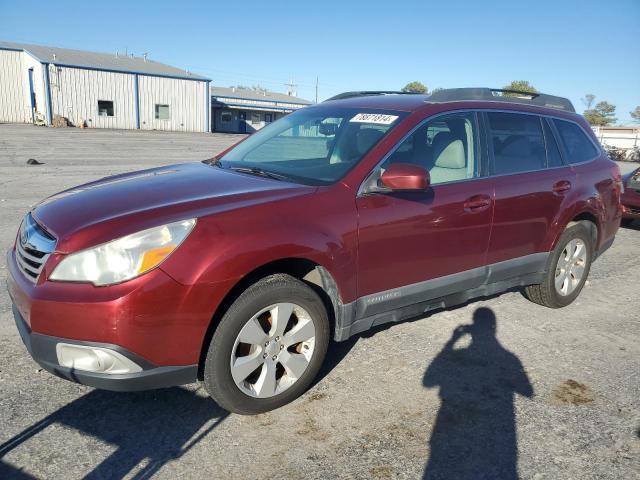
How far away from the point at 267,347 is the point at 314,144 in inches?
71.1

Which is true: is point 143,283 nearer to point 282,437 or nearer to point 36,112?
point 282,437

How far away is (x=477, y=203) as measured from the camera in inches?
148

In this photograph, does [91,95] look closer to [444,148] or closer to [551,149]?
[551,149]

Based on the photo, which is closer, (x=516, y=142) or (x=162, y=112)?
(x=516, y=142)

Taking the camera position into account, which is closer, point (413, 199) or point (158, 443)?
point (158, 443)

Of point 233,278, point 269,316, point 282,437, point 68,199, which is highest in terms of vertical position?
point 68,199

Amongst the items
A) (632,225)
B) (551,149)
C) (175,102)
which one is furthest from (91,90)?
(551,149)

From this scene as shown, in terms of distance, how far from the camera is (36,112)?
128 ft

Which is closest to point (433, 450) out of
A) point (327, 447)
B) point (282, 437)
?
point (327, 447)

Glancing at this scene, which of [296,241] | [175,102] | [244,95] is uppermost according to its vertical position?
[244,95]

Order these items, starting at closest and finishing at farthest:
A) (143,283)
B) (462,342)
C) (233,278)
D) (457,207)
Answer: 1. (143,283)
2. (233,278)
3. (457,207)
4. (462,342)

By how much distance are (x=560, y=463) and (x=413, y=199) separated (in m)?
1.75

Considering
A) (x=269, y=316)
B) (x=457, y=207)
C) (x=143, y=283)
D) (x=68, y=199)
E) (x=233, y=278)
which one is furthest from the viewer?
(x=457, y=207)

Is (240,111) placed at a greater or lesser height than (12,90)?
lesser
